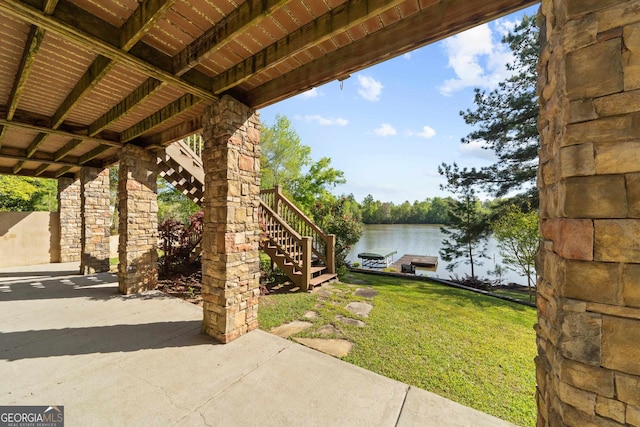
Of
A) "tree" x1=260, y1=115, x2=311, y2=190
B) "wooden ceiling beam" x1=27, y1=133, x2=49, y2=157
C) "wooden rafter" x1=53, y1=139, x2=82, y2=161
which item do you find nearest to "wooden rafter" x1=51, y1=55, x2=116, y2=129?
"wooden ceiling beam" x1=27, y1=133, x2=49, y2=157

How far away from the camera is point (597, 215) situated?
1.12 m

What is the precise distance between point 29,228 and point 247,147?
1052cm

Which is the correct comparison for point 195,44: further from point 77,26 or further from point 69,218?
point 69,218

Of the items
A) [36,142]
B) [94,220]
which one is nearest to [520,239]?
[36,142]

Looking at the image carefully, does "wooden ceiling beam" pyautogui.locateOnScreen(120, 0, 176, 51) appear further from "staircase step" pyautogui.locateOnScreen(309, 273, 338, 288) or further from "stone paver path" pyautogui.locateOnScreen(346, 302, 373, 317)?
"staircase step" pyautogui.locateOnScreen(309, 273, 338, 288)

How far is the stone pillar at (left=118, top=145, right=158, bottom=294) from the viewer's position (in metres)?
5.13

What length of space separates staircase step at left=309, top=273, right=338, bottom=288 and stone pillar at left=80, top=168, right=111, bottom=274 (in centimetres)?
651

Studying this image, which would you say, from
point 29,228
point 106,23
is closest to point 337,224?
point 106,23

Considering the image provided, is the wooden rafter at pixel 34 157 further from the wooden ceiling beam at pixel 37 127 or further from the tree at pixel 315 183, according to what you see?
the tree at pixel 315 183

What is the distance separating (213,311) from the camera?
3.30 meters

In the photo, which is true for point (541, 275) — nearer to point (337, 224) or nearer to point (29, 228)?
point (337, 224)

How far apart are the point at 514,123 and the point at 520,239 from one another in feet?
17.1

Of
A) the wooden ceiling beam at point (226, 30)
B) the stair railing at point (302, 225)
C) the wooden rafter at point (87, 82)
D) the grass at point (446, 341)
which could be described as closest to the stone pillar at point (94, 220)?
the wooden rafter at point (87, 82)

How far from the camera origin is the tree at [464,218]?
11.2m
